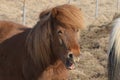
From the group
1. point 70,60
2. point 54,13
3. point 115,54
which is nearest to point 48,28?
point 54,13

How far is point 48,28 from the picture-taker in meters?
4.53

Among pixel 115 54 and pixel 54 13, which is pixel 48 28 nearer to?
pixel 54 13

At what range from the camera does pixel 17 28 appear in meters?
5.56

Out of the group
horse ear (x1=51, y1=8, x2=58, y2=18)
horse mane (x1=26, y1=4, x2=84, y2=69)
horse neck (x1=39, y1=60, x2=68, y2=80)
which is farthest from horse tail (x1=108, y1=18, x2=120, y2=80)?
horse neck (x1=39, y1=60, x2=68, y2=80)

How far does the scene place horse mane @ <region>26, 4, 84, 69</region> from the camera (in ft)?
14.7

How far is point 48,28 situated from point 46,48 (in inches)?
10.4

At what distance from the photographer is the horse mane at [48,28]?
4469 millimetres

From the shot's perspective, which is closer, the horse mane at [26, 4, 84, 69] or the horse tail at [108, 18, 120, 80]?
the horse tail at [108, 18, 120, 80]

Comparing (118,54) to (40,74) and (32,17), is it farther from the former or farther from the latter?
(32,17)

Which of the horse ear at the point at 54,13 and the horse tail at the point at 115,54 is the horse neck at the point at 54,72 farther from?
the horse tail at the point at 115,54

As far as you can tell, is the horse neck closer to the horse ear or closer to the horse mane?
the horse mane

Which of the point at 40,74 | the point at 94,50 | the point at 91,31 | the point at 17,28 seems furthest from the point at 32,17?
the point at 40,74

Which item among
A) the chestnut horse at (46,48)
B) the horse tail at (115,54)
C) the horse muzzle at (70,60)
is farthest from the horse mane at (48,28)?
the horse tail at (115,54)

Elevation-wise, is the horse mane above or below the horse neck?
above
